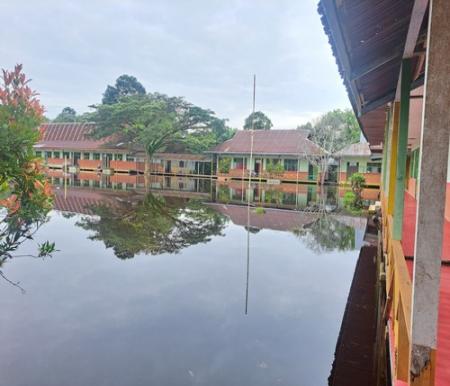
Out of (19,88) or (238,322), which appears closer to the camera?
(19,88)

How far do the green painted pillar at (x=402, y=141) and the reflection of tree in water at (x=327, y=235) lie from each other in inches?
206

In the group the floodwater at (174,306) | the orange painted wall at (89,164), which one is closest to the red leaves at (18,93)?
the floodwater at (174,306)

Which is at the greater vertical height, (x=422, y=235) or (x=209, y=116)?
(x=209, y=116)

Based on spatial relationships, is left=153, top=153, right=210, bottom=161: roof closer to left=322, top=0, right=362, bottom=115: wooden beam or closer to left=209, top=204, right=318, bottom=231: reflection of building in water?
left=209, top=204, right=318, bottom=231: reflection of building in water

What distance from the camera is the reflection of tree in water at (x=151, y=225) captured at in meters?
9.34

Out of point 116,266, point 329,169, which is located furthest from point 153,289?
point 329,169

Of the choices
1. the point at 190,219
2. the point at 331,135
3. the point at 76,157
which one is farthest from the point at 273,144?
the point at 190,219

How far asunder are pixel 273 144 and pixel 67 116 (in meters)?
47.3

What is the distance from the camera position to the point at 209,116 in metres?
35.3

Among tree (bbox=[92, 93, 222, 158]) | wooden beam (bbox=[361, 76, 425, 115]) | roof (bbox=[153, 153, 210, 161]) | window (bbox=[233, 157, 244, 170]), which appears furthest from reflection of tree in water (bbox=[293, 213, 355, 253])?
roof (bbox=[153, 153, 210, 161])

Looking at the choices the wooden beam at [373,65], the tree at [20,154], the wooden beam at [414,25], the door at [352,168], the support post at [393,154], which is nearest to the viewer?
the wooden beam at [414,25]

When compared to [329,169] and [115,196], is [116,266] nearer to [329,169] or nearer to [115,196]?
[115,196]

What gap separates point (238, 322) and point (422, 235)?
3756mm

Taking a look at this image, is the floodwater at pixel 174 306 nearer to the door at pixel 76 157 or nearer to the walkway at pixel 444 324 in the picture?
the walkway at pixel 444 324
